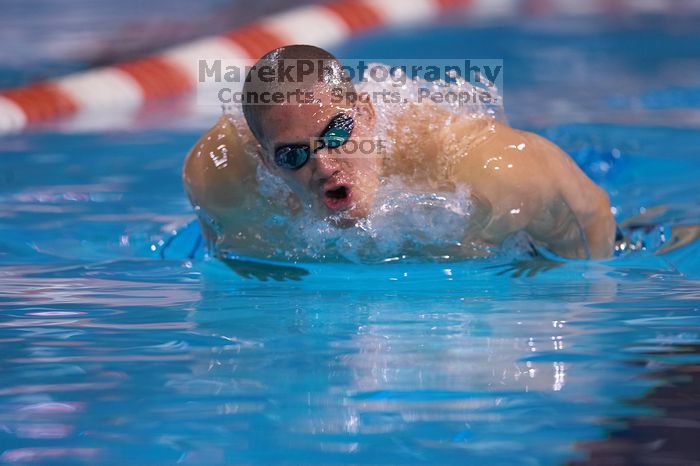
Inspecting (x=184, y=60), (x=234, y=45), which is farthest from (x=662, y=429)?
(x=234, y=45)

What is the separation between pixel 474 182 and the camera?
2164 millimetres

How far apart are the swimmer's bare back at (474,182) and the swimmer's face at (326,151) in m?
0.08

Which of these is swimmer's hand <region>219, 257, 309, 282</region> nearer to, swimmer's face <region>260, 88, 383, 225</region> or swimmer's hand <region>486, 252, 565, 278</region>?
swimmer's face <region>260, 88, 383, 225</region>

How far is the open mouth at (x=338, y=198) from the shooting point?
2.17 m

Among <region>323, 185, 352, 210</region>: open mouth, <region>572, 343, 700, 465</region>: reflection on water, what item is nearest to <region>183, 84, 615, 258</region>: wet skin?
<region>323, 185, 352, 210</region>: open mouth

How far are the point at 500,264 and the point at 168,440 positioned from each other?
105cm

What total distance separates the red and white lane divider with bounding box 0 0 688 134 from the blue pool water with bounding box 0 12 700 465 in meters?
1.70

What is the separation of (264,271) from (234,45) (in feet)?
11.7

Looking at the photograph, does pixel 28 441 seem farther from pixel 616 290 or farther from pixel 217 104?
pixel 217 104

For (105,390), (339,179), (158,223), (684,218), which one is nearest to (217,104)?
(158,223)

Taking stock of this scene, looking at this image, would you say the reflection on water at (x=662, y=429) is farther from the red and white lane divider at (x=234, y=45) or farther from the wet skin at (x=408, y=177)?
the red and white lane divider at (x=234, y=45)

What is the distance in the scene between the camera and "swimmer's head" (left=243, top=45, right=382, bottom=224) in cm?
207

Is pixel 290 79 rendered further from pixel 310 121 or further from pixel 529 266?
pixel 529 266

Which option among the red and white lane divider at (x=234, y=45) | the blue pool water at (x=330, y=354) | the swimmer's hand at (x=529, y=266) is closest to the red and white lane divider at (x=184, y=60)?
the red and white lane divider at (x=234, y=45)
